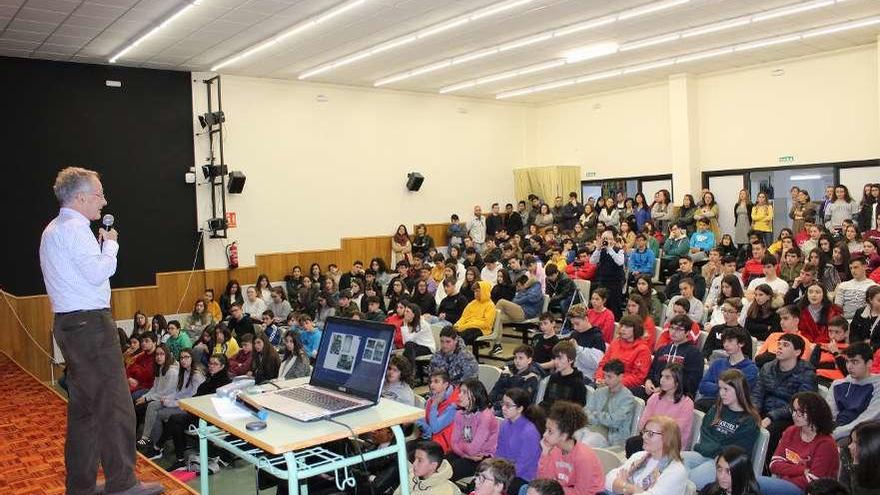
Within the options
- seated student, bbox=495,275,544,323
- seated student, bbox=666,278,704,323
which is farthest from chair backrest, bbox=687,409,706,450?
seated student, bbox=495,275,544,323

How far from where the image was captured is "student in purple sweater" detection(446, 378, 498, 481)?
4191 mm

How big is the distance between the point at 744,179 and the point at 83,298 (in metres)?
11.2

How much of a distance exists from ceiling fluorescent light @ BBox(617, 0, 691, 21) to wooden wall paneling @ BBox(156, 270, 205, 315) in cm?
678

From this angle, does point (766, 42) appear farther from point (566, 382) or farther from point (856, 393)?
point (566, 382)

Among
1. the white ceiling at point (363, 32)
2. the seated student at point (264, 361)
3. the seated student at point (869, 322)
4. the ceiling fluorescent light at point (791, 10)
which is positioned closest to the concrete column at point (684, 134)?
the white ceiling at point (363, 32)

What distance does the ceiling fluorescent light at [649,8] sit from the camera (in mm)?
7676

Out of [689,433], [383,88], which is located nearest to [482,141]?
[383,88]

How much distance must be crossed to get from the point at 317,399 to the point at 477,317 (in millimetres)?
4967

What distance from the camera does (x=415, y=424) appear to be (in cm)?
455

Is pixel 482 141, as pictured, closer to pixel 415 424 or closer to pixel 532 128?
pixel 532 128

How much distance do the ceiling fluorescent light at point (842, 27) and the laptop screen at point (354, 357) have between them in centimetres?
859

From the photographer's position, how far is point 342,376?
2.93 m

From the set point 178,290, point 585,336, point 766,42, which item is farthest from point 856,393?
point 178,290

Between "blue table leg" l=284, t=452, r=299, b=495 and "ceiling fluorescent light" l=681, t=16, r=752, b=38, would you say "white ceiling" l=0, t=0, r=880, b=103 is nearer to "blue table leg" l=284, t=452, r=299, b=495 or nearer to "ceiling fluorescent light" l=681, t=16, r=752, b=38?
"ceiling fluorescent light" l=681, t=16, r=752, b=38
